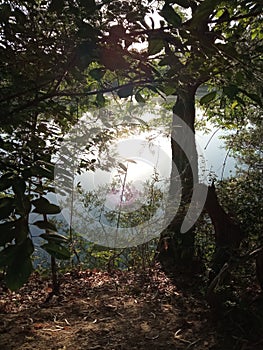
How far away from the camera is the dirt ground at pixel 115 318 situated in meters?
2.19

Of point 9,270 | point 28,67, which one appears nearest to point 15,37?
point 28,67

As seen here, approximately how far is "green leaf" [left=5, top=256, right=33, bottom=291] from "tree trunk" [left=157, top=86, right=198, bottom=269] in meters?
2.51

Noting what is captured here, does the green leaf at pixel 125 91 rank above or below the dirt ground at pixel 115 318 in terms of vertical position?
above

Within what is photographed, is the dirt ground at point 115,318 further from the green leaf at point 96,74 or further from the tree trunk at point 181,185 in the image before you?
the green leaf at point 96,74

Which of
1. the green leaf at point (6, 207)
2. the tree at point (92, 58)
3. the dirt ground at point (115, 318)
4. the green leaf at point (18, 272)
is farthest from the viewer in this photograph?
the dirt ground at point (115, 318)

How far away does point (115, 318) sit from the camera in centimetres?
262

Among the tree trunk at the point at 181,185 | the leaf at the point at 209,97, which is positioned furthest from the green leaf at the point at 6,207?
the tree trunk at the point at 181,185

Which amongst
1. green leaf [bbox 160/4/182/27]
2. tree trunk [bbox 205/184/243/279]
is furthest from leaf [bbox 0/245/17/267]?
tree trunk [bbox 205/184/243/279]

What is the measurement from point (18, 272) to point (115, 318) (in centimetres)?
211

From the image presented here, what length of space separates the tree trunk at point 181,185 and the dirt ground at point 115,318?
0.30 m

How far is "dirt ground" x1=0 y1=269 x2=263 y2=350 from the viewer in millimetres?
2186

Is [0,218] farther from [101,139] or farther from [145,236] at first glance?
[145,236]

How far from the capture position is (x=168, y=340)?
2.24 metres

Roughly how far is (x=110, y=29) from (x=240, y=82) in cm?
48
